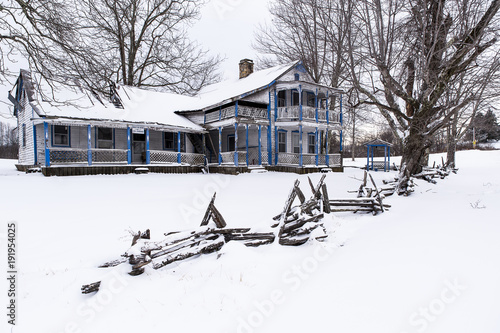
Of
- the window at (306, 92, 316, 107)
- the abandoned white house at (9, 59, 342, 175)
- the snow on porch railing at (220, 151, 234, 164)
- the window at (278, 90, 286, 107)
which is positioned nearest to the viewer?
the abandoned white house at (9, 59, 342, 175)

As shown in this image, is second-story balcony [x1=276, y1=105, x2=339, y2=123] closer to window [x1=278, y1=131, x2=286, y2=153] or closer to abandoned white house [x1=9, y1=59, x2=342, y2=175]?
abandoned white house [x1=9, y1=59, x2=342, y2=175]

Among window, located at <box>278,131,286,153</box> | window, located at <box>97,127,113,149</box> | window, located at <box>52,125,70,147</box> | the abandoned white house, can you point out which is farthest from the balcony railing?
window, located at <box>52,125,70,147</box>

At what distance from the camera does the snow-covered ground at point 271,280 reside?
A: 3.26m

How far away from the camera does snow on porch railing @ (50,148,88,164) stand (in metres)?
14.7

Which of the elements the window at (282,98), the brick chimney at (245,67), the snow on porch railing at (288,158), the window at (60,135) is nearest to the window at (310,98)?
the window at (282,98)

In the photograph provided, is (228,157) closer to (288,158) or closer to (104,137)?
(288,158)

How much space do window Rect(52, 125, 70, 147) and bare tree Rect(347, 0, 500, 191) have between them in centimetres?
1590

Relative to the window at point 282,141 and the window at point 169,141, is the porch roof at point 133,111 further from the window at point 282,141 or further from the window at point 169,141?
the window at point 282,141

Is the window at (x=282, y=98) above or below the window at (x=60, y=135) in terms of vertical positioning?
above

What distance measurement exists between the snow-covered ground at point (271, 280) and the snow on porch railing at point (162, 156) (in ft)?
34.7

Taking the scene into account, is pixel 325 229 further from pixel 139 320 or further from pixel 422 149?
pixel 422 149

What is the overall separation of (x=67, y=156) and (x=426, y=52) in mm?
17227

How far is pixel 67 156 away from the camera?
1516cm

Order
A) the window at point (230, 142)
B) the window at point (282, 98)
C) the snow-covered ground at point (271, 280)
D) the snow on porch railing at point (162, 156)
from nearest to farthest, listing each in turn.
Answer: the snow-covered ground at point (271, 280) < the snow on porch railing at point (162, 156) < the window at point (282, 98) < the window at point (230, 142)
